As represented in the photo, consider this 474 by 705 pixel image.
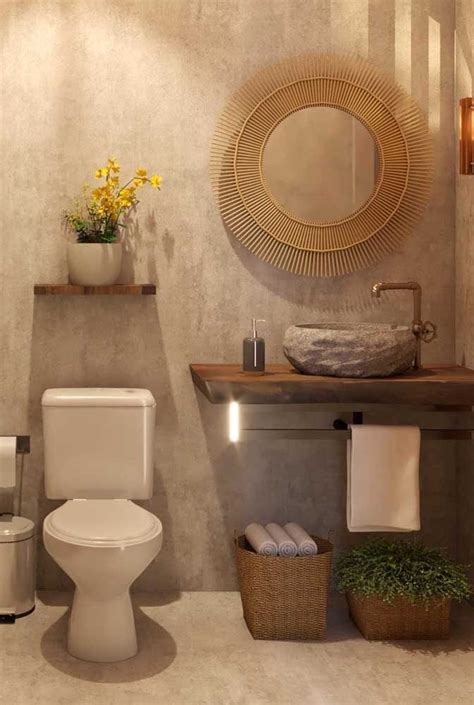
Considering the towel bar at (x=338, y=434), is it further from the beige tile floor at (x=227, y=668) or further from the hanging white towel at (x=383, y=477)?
the beige tile floor at (x=227, y=668)

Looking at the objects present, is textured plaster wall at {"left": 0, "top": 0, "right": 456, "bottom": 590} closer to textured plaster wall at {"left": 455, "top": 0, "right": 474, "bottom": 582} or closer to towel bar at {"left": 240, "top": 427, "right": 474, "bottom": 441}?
textured plaster wall at {"left": 455, "top": 0, "right": 474, "bottom": 582}

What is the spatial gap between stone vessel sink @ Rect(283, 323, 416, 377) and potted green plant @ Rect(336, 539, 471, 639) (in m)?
0.69

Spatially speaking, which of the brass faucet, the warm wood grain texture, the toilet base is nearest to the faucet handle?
the brass faucet

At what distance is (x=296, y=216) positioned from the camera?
3588 millimetres

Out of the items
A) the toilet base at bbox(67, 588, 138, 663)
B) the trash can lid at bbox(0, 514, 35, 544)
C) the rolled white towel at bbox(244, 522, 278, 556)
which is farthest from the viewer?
the trash can lid at bbox(0, 514, 35, 544)

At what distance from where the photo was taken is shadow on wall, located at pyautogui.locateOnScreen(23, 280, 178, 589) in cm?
362

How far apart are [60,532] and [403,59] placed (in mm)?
2198

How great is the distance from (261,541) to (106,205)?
1.36 metres

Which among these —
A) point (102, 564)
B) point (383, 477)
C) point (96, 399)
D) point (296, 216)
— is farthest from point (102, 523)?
point (296, 216)

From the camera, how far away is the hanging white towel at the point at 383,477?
3.28 meters

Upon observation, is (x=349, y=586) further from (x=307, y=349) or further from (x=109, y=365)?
(x=109, y=365)

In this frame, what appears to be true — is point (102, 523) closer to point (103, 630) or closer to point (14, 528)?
point (103, 630)

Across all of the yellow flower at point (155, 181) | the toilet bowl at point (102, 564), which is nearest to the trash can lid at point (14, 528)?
the toilet bowl at point (102, 564)

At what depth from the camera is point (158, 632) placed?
328 centimetres
